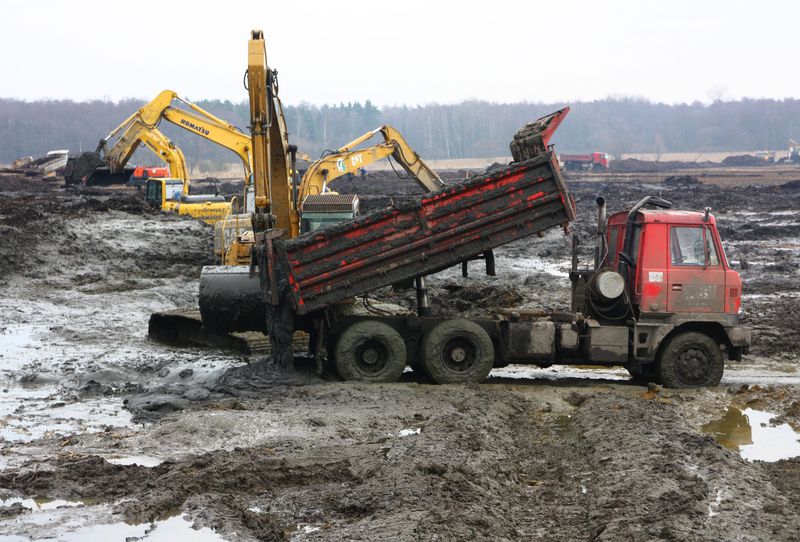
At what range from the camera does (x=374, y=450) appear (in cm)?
930

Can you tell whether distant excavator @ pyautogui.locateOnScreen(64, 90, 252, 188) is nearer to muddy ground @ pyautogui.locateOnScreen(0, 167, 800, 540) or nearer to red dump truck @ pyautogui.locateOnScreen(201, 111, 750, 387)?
muddy ground @ pyautogui.locateOnScreen(0, 167, 800, 540)

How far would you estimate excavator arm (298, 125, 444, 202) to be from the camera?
23844 mm

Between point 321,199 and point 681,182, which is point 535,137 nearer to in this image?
point 321,199

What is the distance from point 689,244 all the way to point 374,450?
5.69m

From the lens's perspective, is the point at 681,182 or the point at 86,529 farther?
the point at 681,182

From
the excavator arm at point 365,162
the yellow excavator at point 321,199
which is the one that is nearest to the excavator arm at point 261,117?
the yellow excavator at point 321,199

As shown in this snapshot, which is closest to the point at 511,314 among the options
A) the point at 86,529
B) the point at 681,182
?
the point at 86,529

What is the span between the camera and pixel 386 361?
509 inches

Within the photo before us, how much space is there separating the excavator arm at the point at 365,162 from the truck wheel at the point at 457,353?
11.0 meters

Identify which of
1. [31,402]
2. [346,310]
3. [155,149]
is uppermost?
[155,149]

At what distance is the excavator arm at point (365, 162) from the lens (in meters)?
23.8

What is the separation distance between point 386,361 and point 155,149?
67.2ft

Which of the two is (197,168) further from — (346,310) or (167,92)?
(346,310)

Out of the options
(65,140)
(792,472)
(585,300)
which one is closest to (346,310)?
(585,300)
